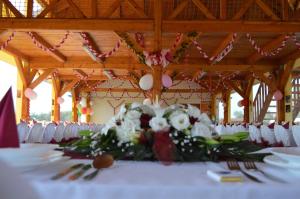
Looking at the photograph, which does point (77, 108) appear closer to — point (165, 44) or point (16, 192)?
point (165, 44)

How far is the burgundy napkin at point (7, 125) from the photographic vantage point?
3.93 feet

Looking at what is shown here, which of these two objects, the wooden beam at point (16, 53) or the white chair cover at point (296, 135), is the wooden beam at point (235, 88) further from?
the white chair cover at point (296, 135)

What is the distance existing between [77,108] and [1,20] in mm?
11785

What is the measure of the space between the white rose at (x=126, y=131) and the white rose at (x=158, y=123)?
0.27ft

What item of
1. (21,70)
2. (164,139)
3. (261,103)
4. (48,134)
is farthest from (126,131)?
(261,103)

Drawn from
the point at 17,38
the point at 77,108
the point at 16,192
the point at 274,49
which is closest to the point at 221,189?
the point at 16,192

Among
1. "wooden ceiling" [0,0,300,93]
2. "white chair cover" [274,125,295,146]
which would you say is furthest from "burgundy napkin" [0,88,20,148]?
"wooden ceiling" [0,0,300,93]

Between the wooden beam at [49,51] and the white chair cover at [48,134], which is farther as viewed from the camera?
the wooden beam at [49,51]

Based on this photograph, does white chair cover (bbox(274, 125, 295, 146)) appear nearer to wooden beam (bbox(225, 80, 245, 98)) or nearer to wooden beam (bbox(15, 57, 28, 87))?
wooden beam (bbox(15, 57, 28, 87))

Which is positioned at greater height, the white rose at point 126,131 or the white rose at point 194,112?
the white rose at point 194,112

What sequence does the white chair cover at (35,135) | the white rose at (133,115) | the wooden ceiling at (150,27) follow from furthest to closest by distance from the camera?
the wooden ceiling at (150,27) → the white chair cover at (35,135) → the white rose at (133,115)

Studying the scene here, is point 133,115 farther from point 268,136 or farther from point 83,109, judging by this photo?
point 83,109

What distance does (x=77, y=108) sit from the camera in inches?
748

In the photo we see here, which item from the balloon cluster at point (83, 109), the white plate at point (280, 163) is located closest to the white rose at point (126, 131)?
the white plate at point (280, 163)
